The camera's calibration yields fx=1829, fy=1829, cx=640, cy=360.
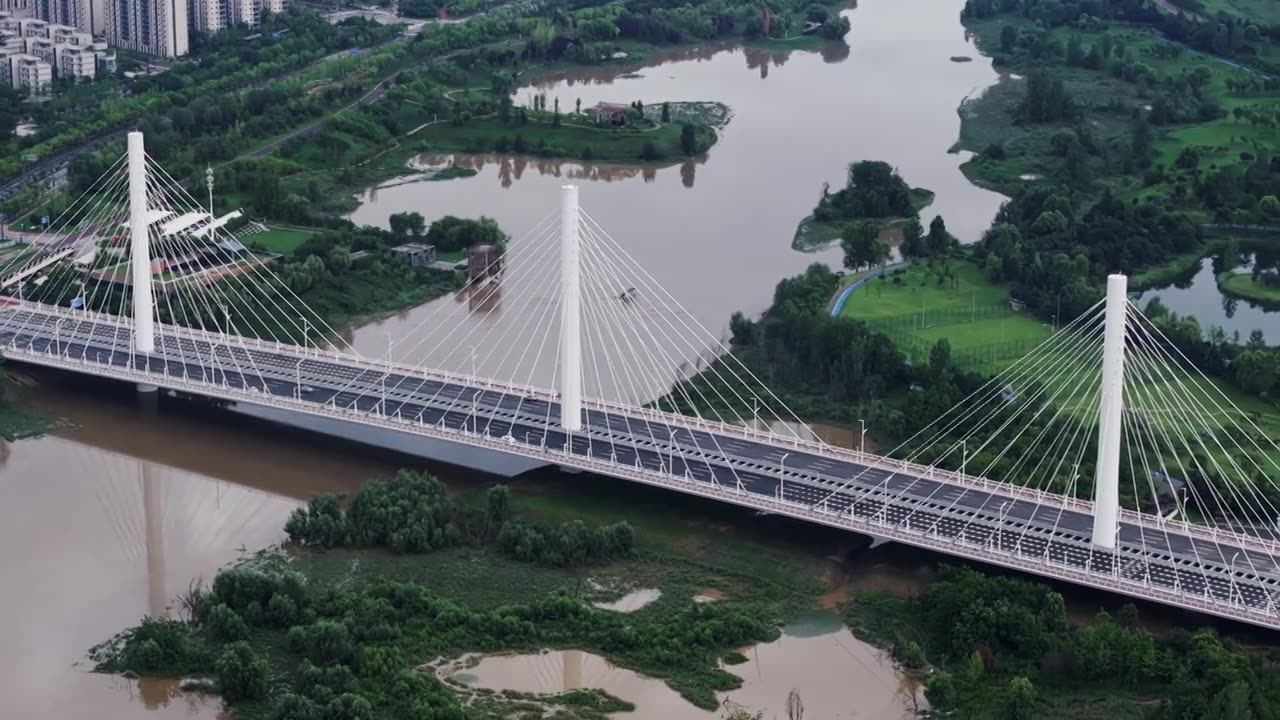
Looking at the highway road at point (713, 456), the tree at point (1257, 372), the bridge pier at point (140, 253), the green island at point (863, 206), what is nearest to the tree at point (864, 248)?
the green island at point (863, 206)

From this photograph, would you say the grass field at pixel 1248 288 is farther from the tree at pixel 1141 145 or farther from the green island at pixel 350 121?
the green island at pixel 350 121

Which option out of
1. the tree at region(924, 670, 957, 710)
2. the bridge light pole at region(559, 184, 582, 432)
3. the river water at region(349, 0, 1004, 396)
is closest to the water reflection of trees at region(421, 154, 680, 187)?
the river water at region(349, 0, 1004, 396)

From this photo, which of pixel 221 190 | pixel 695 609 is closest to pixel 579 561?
pixel 695 609

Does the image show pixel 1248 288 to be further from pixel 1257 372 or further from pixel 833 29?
pixel 833 29

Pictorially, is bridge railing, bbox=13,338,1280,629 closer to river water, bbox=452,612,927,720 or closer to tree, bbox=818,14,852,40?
river water, bbox=452,612,927,720

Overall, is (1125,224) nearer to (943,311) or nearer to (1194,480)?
(943,311)
